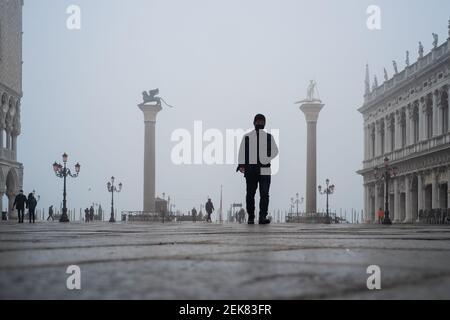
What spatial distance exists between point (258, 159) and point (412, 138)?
3485 centimetres

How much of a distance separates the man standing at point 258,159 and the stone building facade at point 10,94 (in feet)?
108

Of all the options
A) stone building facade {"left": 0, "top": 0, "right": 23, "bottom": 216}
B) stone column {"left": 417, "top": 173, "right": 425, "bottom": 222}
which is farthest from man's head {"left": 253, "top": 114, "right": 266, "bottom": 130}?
stone building facade {"left": 0, "top": 0, "right": 23, "bottom": 216}

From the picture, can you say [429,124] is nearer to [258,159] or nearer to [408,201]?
[408,201]

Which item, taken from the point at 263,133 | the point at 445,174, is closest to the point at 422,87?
the point at 445,174

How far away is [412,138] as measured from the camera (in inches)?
1681

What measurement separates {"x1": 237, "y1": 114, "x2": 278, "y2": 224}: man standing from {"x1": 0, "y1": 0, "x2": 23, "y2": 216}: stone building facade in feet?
108

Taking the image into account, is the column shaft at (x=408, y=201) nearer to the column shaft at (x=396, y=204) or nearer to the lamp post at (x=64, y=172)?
the column shaft at (x=396, y=204)

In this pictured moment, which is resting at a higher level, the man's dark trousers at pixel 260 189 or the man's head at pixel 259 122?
the man's head at pixel 259 122

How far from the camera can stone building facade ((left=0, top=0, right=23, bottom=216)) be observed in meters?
42.0

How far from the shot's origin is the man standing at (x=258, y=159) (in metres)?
9.44

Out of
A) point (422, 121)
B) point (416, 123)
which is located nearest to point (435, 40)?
point (422, 121)

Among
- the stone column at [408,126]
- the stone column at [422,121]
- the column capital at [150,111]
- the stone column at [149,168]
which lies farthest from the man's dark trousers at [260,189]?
the column capital at [150,111]

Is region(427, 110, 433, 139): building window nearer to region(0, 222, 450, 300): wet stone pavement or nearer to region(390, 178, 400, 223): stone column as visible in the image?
region(390, 178, 400, 223): stone column
